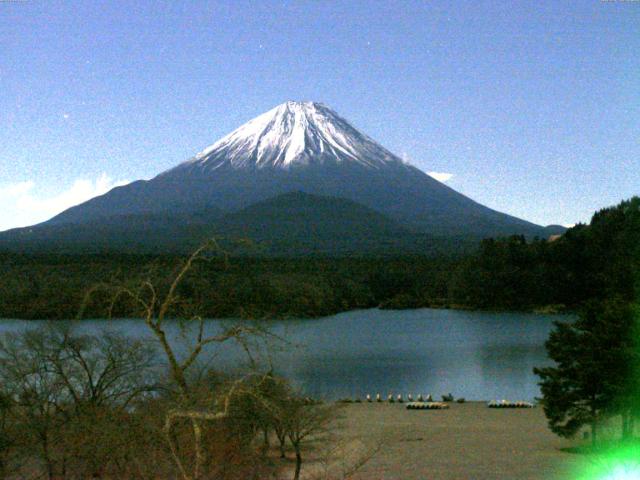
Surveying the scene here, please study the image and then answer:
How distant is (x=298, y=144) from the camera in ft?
302

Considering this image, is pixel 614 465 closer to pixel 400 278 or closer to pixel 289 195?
pixel 400 278

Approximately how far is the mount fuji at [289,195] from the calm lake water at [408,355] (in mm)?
31401

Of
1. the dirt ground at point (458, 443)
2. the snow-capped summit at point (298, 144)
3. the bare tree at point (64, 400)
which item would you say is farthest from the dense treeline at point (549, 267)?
the snow-capped summit at point (298, 144)

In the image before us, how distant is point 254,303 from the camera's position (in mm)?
35844

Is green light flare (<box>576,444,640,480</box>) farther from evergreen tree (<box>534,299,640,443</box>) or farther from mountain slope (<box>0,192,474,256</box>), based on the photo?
mountain slope (<box>0,192,474,256</box>)

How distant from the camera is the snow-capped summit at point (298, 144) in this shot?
9112cm

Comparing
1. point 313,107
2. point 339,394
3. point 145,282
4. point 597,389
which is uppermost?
point 313,107

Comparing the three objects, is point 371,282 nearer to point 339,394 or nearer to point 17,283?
point 17,283

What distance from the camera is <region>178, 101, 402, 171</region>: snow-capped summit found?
3588 inches

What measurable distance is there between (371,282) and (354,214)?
29045 mm

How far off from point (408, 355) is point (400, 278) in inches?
891

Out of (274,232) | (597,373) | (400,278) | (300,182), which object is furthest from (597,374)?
(300,182)

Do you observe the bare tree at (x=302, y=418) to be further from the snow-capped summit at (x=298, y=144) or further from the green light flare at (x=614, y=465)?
the snow-capped summit at (x=298, y=144)

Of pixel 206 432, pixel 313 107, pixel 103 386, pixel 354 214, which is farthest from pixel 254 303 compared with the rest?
pixel 313 107
